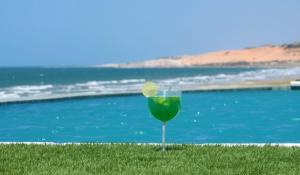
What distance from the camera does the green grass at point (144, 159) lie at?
617 cm

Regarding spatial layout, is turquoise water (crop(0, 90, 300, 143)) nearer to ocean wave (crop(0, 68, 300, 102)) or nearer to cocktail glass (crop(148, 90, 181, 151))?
ocean wave (crop(0, 68, 300, 102))

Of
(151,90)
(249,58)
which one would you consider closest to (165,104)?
(151,90)

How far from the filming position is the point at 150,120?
50.2 ft

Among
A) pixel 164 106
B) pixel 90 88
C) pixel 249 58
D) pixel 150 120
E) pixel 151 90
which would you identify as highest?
pixel 249 58

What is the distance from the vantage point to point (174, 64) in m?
181

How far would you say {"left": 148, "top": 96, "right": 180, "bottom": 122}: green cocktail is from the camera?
277 inches

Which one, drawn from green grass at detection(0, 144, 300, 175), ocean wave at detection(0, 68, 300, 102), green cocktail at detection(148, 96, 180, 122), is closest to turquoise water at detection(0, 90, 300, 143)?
ocean wave at detection(0, 68, 300, 102)

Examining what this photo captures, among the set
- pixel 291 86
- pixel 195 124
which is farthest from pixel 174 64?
pixel 195 124

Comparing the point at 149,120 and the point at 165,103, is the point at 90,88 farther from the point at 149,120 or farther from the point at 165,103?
the point at 165,103

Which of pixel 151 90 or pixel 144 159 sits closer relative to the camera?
pixel 144 159

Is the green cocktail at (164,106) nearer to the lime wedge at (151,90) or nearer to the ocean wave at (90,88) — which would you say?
the lime wedge at (151,90)

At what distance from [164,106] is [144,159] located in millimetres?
653

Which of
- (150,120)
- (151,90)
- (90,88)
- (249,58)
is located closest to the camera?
(151,90)

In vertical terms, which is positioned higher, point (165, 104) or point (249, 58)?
point (249, 58)
